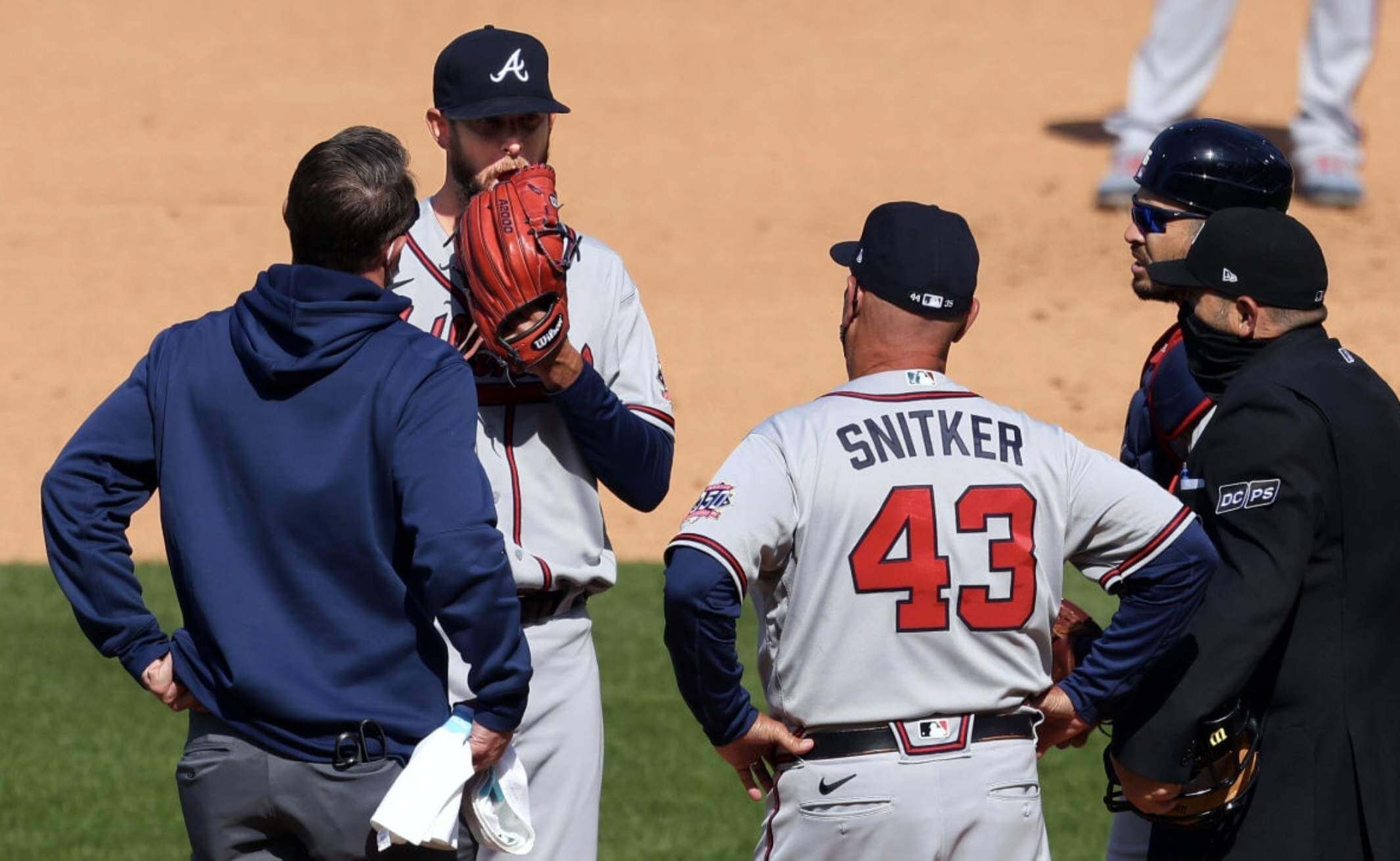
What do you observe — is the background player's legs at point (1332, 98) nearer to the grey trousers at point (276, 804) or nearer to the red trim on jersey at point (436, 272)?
the red trim on jersey at point (436, 272)

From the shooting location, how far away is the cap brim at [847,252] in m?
3.67

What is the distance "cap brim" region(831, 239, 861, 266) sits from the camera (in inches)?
144

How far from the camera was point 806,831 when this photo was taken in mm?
3457

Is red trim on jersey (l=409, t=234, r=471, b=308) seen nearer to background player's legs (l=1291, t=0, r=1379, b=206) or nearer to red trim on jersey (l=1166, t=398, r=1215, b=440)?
red trim on jersey (l=1166, t=398, r=1215, b=440)

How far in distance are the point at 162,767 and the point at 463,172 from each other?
3.53 metres

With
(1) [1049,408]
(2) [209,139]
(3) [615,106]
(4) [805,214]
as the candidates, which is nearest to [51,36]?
(2) [209,139]

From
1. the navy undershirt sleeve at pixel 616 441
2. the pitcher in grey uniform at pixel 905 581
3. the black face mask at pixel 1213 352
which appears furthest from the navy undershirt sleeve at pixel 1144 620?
the navy undershirt sleeve at pixel 616 441

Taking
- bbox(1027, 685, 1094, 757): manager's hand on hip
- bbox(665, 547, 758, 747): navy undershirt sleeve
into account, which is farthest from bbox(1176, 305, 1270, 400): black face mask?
bbox(665, 547, 758, 747): navy undershirt sleeve

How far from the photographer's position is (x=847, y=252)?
3.72 m

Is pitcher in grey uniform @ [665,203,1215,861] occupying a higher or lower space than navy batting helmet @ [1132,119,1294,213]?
lower

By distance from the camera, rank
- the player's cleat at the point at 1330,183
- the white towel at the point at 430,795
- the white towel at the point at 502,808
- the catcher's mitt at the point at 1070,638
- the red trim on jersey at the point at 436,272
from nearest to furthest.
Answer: the white towel at the point at 430,795
the white towel at the point at 502,808
the catcher's mitt at the point at 1070,638
the red trim on jersey at the point at 436,272
the player's cleat at the point at 1330,183

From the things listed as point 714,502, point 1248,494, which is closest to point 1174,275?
point 1248,494

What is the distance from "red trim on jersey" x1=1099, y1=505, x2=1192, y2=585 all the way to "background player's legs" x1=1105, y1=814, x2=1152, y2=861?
2.94ft

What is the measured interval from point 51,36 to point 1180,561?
1585 centimetres
